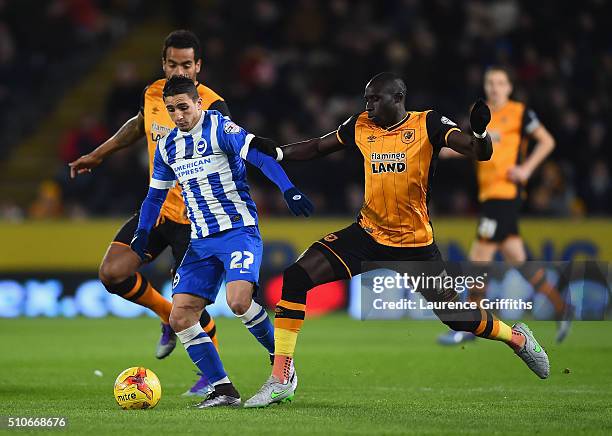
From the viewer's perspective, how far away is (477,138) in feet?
23.2

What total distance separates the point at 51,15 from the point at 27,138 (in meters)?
2.33

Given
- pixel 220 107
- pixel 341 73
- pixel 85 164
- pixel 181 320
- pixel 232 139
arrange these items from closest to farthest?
pixel 181 320
pixel 232 139
pixel 220 107
pixel 85 164
pixel 341 73

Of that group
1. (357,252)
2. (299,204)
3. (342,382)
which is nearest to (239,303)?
(299,204)

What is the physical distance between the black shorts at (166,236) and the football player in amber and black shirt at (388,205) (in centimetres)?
123

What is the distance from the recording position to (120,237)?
853cm

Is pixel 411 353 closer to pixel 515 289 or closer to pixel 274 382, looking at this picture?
pixel 515 289

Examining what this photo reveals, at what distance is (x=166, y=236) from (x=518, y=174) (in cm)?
412

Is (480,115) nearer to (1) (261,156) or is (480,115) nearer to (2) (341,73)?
(1) (261,156)

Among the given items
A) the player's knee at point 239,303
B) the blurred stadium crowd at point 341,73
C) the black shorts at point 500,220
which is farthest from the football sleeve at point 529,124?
the player's knee at point 239,303

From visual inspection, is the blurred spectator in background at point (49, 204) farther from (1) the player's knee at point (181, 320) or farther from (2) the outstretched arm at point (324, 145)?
(1) the player's knee at point (181, 320)

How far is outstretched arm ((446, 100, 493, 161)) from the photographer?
695 centimetres

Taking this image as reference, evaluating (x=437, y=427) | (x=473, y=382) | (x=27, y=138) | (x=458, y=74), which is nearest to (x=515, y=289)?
(x=473, y=382)

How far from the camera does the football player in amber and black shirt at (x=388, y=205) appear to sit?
7.55 metres

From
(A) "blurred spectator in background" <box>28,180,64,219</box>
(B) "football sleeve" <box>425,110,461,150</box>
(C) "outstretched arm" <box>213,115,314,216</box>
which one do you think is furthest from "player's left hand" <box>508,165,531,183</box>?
(A) "blurred spectator in background" <box>28,180,64,219</box>
